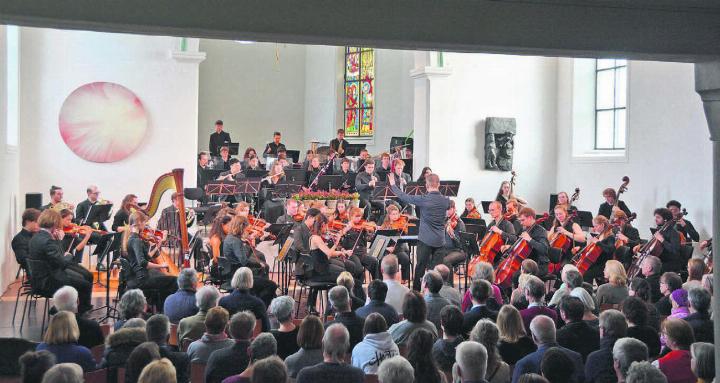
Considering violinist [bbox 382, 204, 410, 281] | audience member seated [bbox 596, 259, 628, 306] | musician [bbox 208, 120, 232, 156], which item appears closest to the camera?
audience member seated [bbox 596, 259, 628, 306]

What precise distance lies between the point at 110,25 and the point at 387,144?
17.4 meters

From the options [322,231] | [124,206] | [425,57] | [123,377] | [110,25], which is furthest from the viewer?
[425,57]

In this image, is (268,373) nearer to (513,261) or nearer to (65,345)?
(65,345)

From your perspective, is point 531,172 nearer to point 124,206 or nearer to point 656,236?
point 656,236

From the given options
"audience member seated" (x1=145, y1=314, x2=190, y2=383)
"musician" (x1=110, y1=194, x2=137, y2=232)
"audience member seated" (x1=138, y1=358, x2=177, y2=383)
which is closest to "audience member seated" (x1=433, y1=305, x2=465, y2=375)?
"audience member seated" (x1=145, y1=314, x2=190, y2=383)

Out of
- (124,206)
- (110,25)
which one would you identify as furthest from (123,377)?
(124,206)

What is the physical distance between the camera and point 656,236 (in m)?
11.5

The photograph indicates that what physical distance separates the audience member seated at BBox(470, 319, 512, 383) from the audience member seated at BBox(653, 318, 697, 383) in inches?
40.7

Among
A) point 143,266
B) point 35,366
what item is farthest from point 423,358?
point 143,266

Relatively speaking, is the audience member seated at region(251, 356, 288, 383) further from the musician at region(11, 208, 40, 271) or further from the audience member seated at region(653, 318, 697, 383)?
the musician at region(11, 208, 40, 271)

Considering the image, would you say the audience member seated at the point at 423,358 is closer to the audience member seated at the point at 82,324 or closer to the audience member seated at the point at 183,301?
the audience member seated at the point at 82,324

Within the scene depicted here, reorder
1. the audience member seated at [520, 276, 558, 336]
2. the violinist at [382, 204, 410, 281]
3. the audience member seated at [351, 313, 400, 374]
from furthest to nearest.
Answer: the violinist at [382, 204, 410, 281], the audience member seated at [520, 276, 558, 336], the audience member seated at [351, 313, 400, 374]

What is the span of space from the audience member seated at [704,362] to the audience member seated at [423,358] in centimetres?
163

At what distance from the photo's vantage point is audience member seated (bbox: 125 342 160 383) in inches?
211
